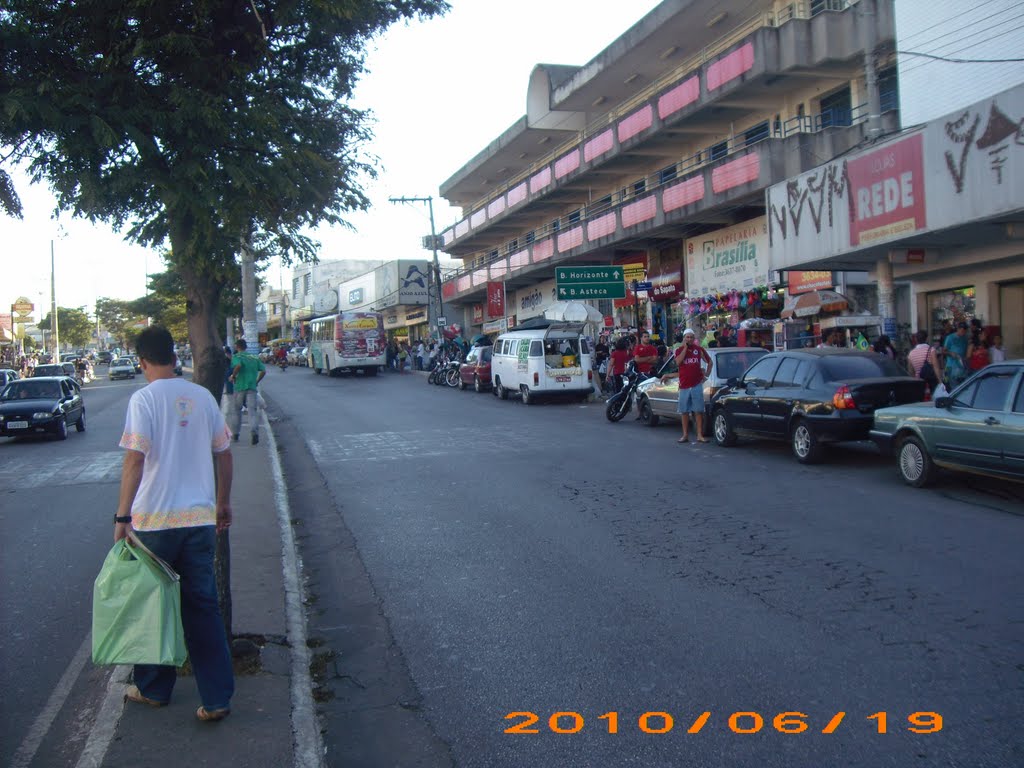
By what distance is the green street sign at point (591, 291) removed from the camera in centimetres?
2592

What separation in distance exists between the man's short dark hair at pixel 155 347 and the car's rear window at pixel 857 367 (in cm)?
965

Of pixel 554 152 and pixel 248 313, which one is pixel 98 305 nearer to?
pixel 554 152

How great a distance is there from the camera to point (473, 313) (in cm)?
5572

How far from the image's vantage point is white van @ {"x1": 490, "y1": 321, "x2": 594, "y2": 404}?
2405 cm

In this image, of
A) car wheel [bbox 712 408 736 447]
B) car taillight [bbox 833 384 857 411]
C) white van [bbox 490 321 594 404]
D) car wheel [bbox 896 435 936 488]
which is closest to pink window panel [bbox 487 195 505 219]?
white van [bbox 490 321 594 404]

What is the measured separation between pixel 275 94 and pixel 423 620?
141 inches

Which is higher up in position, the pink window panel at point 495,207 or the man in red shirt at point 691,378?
the pink window panel at point 495,207

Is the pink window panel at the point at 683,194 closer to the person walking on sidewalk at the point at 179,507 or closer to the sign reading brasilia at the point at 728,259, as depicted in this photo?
the sign reading brasilia at the point at 728,259

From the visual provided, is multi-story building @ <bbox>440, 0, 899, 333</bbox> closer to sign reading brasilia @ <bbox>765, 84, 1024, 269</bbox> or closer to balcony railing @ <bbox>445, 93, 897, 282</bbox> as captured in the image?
balcony railing @ <bbox>445, 93, 897, 282</bbox>

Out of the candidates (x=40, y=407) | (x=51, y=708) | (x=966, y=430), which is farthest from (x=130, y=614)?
(x=40, y=407)

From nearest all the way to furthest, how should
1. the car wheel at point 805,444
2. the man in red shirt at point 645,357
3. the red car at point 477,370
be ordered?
the car wheel at point 805,444, the man in red shirt at point 645,357, the red car at point 477,370

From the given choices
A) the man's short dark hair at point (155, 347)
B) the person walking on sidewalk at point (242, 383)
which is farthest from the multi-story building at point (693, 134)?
the man's short dark hair at point (155, 347)

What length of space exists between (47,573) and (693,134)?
2462 cm
